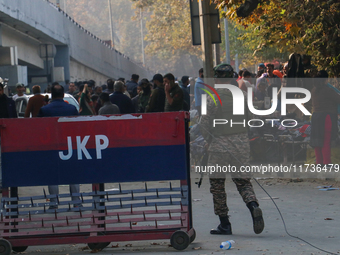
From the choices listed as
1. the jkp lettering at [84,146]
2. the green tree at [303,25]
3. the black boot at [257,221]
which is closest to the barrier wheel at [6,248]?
the jkp lettering at [84,146]

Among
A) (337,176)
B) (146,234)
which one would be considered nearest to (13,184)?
(146,234)

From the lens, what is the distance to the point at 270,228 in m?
7.30

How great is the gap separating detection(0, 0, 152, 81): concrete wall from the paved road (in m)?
18.2

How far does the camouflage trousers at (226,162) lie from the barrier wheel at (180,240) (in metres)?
0.93

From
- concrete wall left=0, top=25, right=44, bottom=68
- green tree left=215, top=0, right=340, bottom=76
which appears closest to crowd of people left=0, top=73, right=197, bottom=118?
green tree left=215, top=0, right=340, bottom=76

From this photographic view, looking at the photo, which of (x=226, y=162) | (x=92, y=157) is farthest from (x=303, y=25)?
(x=92, y=157)

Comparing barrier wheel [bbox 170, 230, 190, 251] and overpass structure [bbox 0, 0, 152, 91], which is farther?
overpass structure [bbox 0, 0, 152, 91]

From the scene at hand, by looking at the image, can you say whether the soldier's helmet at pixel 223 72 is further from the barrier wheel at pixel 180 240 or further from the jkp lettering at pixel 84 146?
the barrier wheel at pixel 180 240

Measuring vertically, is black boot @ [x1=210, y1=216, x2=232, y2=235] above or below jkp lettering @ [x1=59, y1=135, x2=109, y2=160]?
below

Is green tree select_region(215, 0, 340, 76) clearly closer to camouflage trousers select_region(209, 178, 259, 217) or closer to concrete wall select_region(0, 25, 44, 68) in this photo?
camouflage trousers select_region(209, 178, 259, 217)

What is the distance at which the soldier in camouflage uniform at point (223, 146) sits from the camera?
6914 mm

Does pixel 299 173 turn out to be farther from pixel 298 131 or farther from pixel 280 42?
pixel 280 42

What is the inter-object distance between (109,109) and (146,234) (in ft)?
17.9

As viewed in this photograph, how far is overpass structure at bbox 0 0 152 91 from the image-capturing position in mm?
28261
